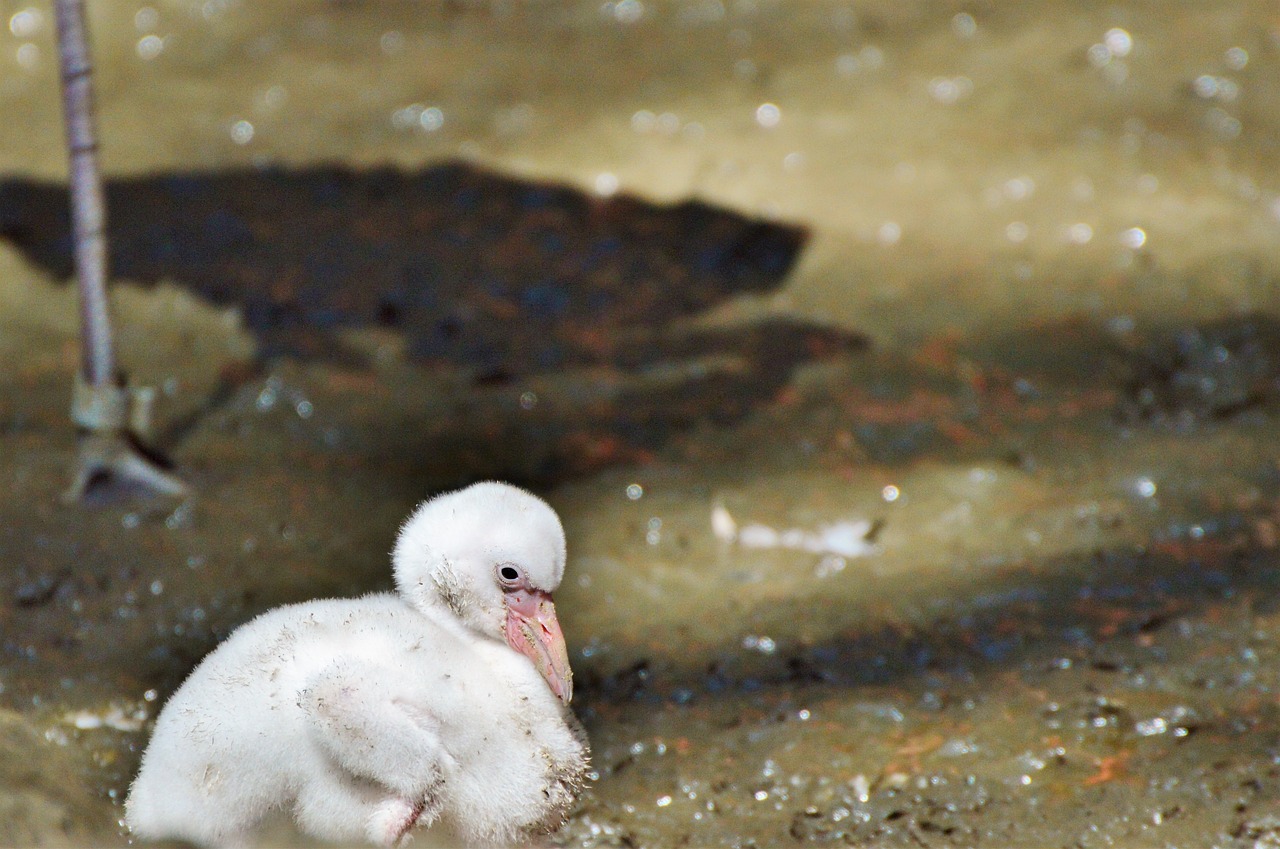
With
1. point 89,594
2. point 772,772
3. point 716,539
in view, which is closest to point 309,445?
point 89,594

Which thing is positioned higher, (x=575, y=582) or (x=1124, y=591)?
(x=1124, y=591)

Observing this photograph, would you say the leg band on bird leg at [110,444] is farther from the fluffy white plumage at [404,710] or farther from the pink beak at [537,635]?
the pink beak at [537,635]

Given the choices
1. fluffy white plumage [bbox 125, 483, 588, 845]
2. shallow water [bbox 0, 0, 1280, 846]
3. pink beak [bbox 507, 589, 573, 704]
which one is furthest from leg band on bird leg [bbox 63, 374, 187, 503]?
pink beak [bbox 507, 589, 573, 704]

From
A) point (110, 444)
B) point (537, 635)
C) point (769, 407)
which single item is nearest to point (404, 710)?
point (537, 635)

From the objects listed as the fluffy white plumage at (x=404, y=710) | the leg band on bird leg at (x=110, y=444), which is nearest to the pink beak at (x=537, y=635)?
the fluffy white plumage at (x=404, y=710)

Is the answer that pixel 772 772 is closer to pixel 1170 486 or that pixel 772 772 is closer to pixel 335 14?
pixel 1170 486

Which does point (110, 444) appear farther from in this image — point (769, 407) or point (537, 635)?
point (769, 407)
